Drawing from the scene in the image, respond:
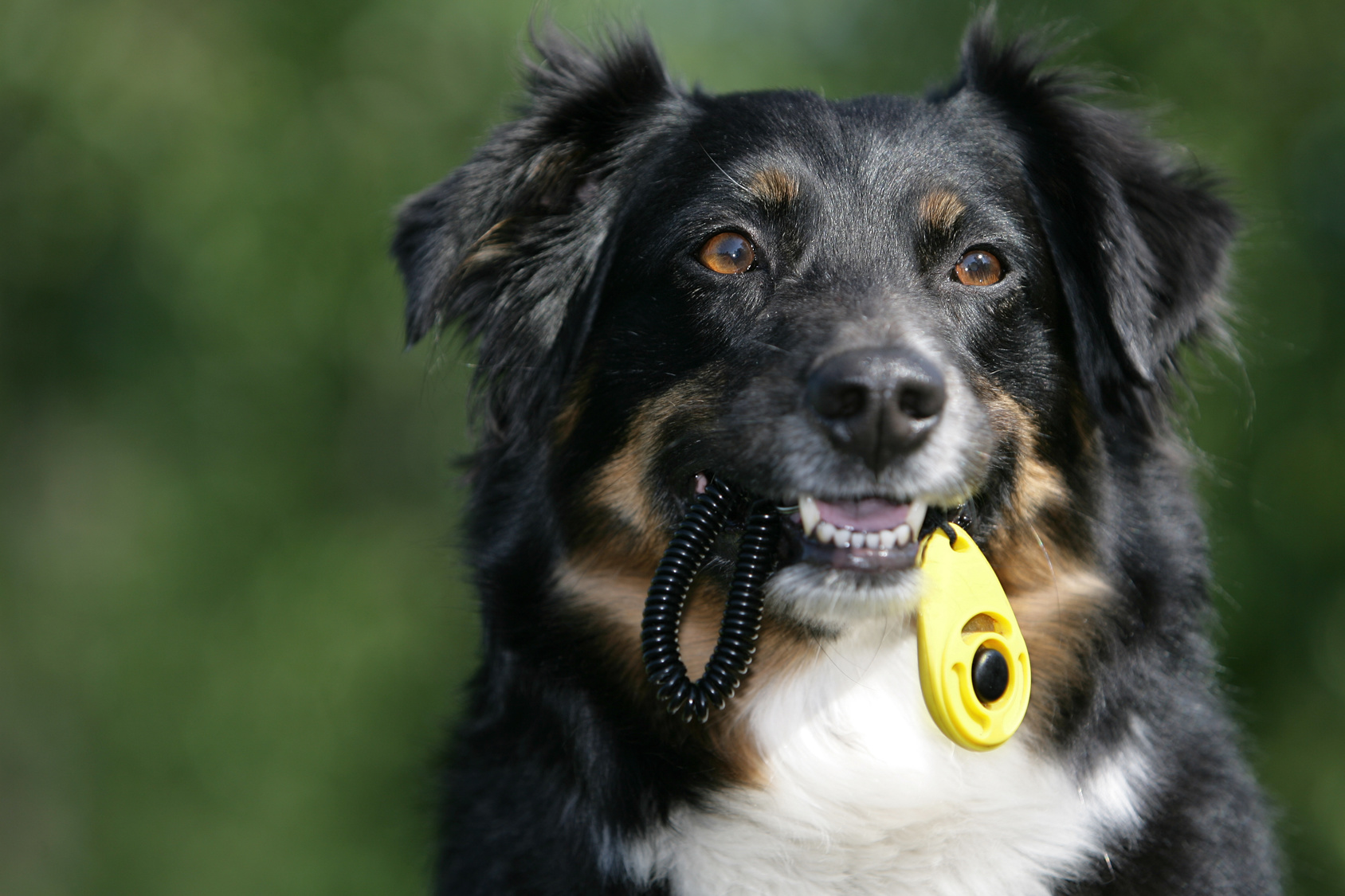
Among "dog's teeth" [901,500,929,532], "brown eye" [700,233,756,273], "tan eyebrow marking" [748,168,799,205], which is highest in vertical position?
"tan eyebrow marking" [748,168,799,205]

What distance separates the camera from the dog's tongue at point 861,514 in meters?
2.99

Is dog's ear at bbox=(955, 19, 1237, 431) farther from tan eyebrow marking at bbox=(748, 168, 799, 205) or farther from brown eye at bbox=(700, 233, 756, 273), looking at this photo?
brown eye at bbox=(700, 233, 756, 273)

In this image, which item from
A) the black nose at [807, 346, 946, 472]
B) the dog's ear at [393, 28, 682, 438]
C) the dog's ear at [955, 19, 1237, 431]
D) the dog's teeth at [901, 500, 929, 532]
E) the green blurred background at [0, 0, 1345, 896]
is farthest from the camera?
the green blurred background at [0, 0, 1345, 896]

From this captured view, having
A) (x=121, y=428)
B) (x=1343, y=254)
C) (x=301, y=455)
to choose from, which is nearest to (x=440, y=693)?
(x=301, y=455)

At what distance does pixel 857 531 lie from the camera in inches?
117

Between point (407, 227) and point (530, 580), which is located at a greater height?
point (407, 227)

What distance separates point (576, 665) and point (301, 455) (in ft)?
26.3

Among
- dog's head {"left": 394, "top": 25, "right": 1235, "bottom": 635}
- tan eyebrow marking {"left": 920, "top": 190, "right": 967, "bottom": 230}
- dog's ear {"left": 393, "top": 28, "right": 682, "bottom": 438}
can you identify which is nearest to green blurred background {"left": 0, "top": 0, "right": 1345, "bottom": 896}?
dog's ear {"left": 393, "top": 28, "right": 682, "bottom": 438}

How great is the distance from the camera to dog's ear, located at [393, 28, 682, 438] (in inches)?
136

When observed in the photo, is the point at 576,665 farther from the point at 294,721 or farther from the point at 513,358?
the point at 294,721

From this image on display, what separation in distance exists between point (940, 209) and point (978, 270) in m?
0.18

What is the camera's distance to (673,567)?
3.00 meters

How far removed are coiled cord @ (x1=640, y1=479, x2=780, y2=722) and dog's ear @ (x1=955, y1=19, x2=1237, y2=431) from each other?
1.02 metres

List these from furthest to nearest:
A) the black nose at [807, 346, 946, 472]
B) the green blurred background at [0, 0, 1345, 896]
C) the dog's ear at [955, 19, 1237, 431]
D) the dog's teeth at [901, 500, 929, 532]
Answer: the green blurred background at [0, 0, 1345, 896], the dog's ear at [955, 19, 1237, 431], the dog's teeth at [901, 500, 929, 532], the black nose at [807, 346, 946, 472]
